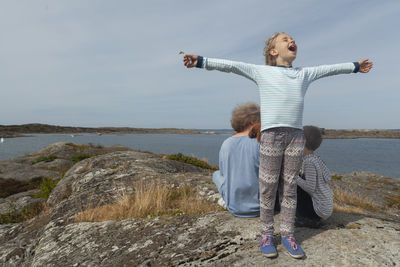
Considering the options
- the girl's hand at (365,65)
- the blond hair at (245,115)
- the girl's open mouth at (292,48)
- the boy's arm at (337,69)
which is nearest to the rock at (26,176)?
the blond hair at (245,115)


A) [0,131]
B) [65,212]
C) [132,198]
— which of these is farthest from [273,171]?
[0,131]

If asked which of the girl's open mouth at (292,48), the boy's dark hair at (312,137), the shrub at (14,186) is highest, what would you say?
the girl's open mouth at (292,48)

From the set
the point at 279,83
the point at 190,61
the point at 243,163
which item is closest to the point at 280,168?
the point at 243,163

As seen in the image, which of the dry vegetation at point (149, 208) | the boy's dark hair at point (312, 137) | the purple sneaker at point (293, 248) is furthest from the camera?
the dry vegetation at point (149, 208)

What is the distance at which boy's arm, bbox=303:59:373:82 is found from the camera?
10.5 feet

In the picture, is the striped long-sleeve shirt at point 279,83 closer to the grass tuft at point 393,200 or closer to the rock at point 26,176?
the rock at point 26,176

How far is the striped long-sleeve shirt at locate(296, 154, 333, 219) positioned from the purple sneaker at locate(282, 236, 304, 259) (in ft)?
2.57

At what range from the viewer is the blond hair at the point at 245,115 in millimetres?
3639

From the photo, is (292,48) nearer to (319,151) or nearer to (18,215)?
(18,215)

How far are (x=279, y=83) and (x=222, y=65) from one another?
2.52 feet

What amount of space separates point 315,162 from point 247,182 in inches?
40.2

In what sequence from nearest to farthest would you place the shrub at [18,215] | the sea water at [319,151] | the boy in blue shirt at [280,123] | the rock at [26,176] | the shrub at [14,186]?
the boy in blue shirt at [280,123]
the shrub at [18,215]
the rock at [26,176]
the shrub at [14,186]
the sea water at [319,151]

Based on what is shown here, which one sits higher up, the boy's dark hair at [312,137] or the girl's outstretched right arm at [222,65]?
the girl's outstretched right arm at [222,65]

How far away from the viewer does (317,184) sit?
331 cm
